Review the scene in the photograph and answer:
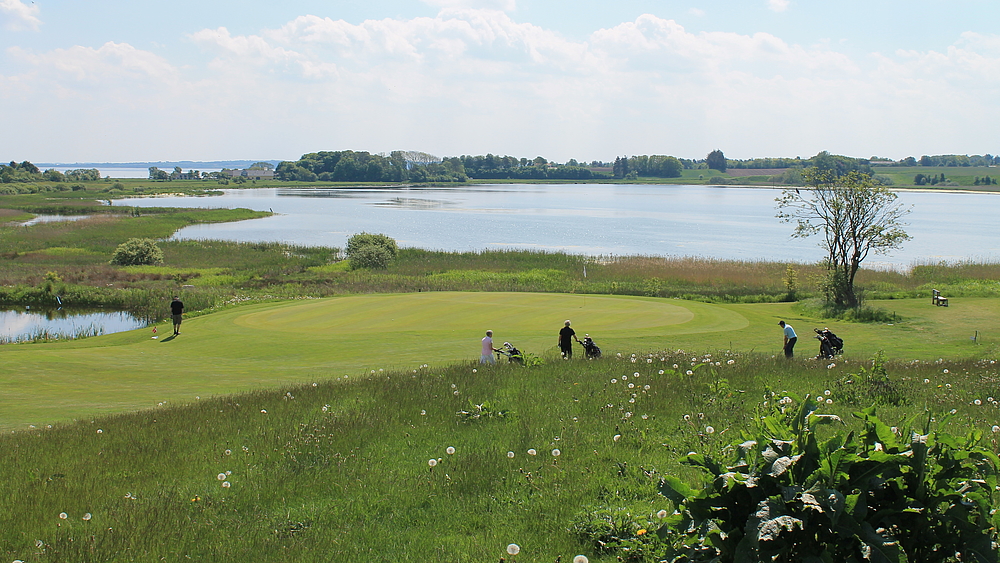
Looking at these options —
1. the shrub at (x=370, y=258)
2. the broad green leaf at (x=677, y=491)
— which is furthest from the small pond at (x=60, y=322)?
the broad green leaf at (x=677, y=491)

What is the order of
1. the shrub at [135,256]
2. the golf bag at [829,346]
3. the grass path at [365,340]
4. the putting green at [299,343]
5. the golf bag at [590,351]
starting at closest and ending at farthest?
the putting green at [299,343], the grass path at [365,340], the golf bag at [590,351], the golf bag at [829,346], the shrub at [135,256]

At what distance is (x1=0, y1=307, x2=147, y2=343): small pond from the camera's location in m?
32.7

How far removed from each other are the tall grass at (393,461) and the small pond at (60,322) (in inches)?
932

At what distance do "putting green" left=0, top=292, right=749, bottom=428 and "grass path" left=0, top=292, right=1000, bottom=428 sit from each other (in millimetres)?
47

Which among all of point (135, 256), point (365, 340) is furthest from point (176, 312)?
point (135, 256)

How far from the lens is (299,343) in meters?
22.4

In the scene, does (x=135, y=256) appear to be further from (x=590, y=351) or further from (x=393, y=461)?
(x=393, y=461)

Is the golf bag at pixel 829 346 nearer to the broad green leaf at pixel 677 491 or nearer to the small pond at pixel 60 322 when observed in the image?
the broad green leaf at pixel 677 491

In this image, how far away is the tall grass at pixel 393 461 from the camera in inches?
273

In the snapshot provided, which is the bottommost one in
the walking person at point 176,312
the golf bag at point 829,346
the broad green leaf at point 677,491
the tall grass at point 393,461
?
the walking person at point 176,312

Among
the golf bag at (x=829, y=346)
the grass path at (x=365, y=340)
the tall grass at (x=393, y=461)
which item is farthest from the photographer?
the golf bag at (x=829, y=346)

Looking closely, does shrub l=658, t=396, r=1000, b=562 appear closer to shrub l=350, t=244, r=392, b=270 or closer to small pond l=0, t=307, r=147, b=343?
small pond l=0, t=307, r=147, b=343

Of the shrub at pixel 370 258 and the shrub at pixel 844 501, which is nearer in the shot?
the shrub at pixel 844 501

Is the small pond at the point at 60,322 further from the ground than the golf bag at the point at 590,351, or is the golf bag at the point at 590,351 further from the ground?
the golf bag at the point at 590,351
